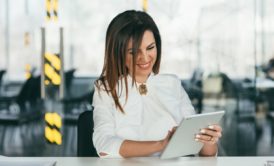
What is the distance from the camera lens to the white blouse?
208 centimetres

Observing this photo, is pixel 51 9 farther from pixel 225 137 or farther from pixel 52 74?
pixel 225 137

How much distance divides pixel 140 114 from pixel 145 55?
9.5 inches

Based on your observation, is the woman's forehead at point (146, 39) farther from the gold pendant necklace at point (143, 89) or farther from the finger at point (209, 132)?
the finger at point (209, 132)

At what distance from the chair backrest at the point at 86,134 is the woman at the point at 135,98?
4.0 inches

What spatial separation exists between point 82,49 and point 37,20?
0.53 m

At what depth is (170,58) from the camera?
575 cm

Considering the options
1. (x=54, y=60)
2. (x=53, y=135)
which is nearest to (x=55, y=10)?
(x=54, y=60)

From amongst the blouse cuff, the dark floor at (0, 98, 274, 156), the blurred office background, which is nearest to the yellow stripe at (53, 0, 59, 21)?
the blurred office background

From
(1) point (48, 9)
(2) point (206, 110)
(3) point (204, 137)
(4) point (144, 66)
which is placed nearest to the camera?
(3) point (204, 137)

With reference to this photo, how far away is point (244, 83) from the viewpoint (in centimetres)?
577

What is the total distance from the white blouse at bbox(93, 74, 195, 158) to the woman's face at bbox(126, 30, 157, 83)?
9 centimetres

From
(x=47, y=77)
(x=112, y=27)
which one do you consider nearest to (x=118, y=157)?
(x=112, y=27)

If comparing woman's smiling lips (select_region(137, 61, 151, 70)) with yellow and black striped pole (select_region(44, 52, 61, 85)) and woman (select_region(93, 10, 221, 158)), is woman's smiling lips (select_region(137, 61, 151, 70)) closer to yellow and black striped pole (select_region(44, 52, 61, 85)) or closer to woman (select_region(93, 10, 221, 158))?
woman (select_region(93, 10, 221, 158))

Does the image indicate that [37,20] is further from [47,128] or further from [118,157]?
[118,157]
